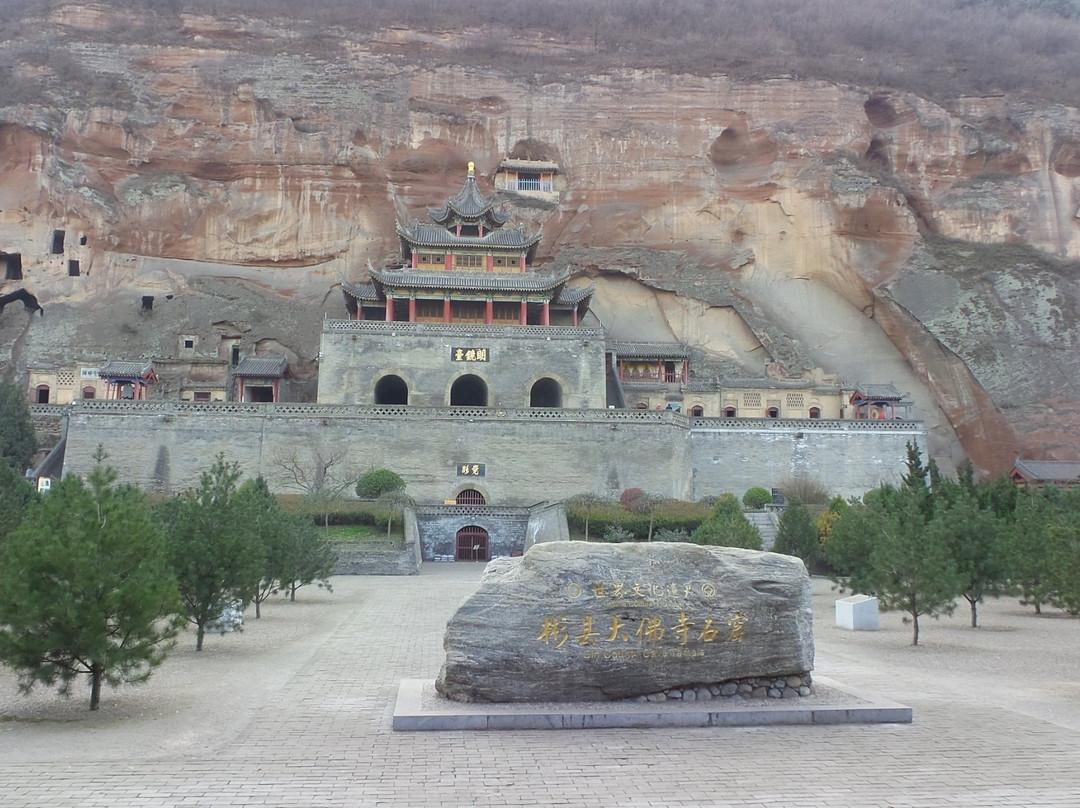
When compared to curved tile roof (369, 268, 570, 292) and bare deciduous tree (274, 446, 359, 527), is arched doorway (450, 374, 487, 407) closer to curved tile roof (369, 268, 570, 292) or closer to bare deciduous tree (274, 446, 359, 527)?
curved tile roof (369, 268, 570, 292)

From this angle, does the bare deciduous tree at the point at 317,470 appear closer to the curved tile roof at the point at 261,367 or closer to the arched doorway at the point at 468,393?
the arched doorway at the point at 468,393

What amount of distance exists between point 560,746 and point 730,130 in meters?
41.7

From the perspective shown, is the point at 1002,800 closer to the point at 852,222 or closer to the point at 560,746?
the point at 560,746

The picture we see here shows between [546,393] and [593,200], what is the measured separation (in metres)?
12.3

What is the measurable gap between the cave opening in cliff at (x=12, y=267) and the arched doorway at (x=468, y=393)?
71.1 ft

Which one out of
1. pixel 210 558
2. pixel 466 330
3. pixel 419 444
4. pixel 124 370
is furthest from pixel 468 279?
pixel 210 558

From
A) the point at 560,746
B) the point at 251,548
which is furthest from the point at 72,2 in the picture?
the point at 560,746

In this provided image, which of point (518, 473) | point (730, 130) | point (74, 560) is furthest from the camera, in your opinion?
point (730, 130)

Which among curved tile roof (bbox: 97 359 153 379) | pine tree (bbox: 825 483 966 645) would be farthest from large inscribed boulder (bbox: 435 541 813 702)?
curved tile roof (bbox: 97 359 153 379)

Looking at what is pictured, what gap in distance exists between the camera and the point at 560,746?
24.9ft

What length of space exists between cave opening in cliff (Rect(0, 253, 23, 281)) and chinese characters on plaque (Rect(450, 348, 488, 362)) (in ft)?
73.4

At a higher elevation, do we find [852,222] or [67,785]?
[852,222]

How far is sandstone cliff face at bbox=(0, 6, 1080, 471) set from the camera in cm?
4069

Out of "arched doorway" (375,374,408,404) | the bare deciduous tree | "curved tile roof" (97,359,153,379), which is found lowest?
the bare deciduous tree
